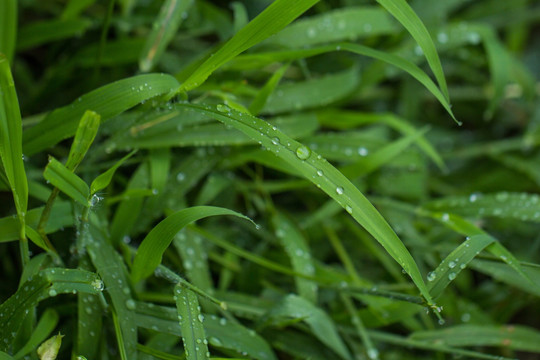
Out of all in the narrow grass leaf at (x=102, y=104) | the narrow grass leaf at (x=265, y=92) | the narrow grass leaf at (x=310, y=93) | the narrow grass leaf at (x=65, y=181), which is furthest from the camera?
the narrow grass leaf at (x=310, y=93)

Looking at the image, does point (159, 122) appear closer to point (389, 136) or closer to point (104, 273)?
point (104, 273)

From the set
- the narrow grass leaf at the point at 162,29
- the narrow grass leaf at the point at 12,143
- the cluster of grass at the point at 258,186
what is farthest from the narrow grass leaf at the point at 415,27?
the narrow grass leaf at the point at 12,143

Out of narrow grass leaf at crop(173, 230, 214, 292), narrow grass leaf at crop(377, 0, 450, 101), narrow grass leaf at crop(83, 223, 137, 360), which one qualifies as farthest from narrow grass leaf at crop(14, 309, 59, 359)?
narrow grass leaf at crop(377, 0, 450, 101)

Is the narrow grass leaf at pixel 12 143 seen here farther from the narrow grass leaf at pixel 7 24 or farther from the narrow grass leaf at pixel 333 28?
the narrow grass leaf at pixel 333 28

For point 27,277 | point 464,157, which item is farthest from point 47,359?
point 464,157

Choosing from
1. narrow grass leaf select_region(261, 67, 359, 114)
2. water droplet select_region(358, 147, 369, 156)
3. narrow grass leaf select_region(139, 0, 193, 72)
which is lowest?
water droplet select_region(358, 147, 369, 156)

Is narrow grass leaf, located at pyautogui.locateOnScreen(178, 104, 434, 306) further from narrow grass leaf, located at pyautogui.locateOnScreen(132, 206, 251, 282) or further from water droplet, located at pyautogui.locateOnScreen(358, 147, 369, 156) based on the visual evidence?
water droplet, located at pyautogui.locateOnScreen(358, 147, 369, 156)
